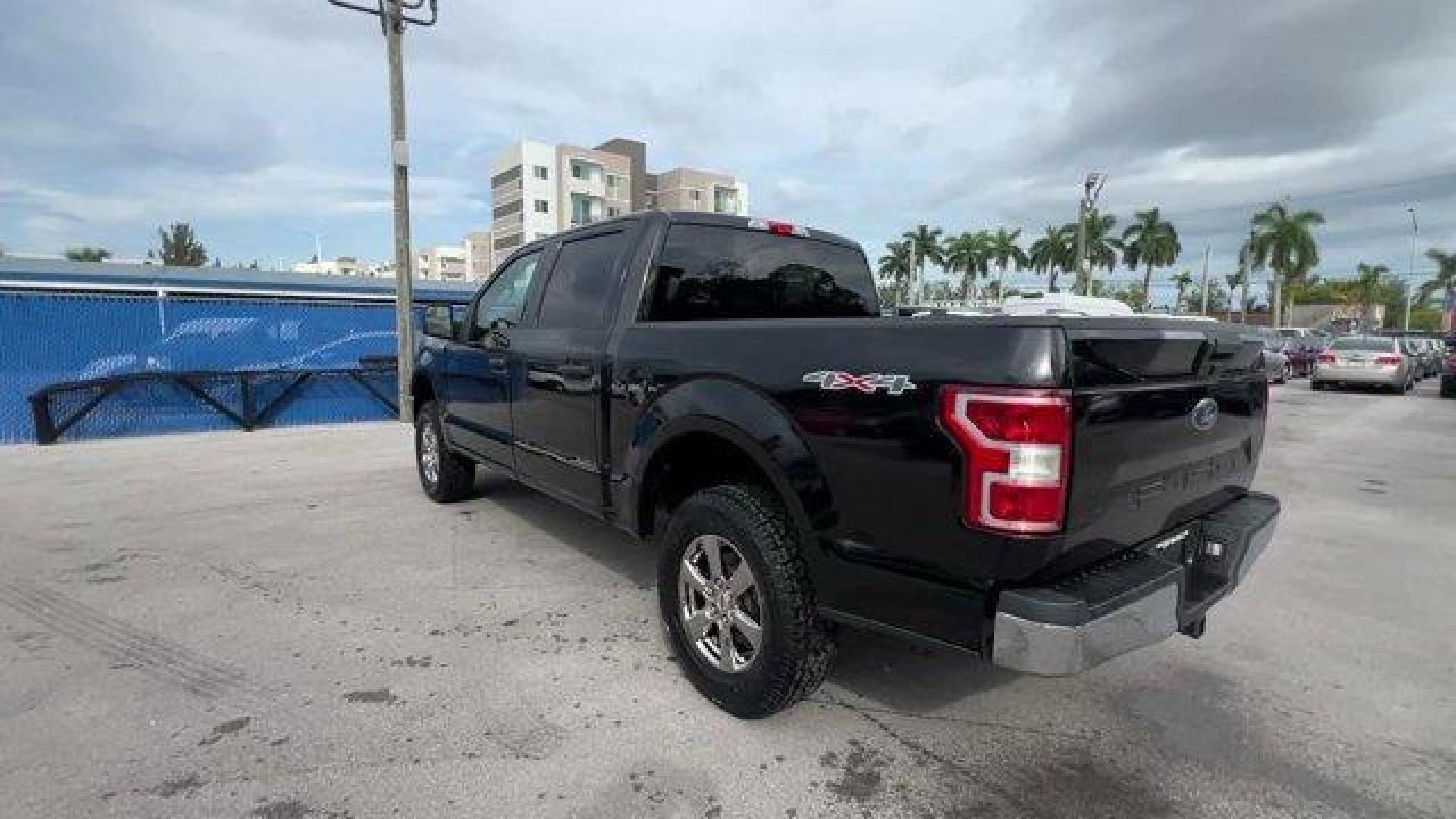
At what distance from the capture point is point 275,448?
9.02 meters

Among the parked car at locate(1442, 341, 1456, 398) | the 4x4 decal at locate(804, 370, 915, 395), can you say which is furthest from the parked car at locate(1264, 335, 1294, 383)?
A: the 4x4 decal at locate(804, 370, 915, 395)

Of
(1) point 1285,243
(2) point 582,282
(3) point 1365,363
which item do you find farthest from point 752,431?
(1) point 1285,243

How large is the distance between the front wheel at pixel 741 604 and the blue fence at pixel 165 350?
9844 millimetres

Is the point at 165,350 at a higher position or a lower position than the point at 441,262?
lower

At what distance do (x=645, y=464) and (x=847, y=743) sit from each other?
53.2 inches

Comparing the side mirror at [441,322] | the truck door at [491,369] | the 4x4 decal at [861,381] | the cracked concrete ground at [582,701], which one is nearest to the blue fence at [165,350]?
the cracked concrete ground at [582,701]

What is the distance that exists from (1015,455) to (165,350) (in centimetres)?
1165

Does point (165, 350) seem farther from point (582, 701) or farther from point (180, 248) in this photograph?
point (180, 248)

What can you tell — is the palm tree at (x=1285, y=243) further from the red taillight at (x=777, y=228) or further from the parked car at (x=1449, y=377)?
the red taillight at (x=777, y=228)

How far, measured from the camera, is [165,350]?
10.3 metres

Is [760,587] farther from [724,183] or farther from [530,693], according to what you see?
[724,183]

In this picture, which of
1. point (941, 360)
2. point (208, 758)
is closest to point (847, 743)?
point (941, 360)

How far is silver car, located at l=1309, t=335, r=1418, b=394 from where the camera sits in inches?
721

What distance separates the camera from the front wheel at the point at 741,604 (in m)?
2.66
